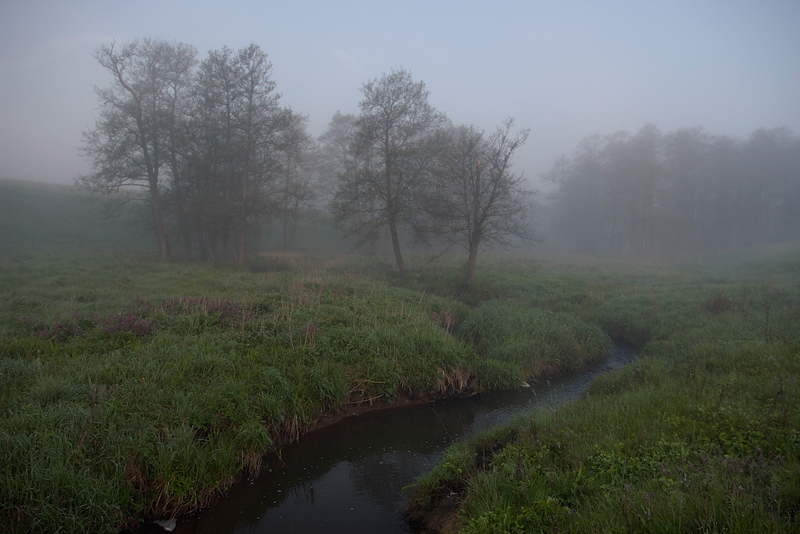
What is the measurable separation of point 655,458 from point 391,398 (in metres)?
5.52

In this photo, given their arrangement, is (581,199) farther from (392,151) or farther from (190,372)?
(190,372)

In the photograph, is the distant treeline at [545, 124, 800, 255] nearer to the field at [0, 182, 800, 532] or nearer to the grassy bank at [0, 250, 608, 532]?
the field at [0, 182, 800, 532]

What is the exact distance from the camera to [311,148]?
3766cm

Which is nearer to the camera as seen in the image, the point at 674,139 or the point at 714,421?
the point at 714,421

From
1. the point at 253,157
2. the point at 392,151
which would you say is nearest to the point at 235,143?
the point at 253,157

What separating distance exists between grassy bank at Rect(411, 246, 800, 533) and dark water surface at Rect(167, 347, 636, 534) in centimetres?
67

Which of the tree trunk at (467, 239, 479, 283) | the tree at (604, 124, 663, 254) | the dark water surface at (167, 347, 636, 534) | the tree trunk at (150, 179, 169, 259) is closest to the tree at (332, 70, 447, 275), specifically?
the tree trunk at (467, 239, 479, 283)

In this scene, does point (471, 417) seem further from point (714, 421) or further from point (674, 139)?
point (674, 139)

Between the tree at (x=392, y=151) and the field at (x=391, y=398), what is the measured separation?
348 inches

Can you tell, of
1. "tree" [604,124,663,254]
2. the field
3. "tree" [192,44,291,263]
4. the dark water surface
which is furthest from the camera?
"tree" [604,124,663,254]

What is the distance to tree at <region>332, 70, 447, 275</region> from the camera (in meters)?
23.1

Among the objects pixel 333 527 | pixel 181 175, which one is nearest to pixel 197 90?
pixel 181 175

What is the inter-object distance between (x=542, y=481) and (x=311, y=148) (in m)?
36.5

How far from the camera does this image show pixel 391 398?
9.20 metres
